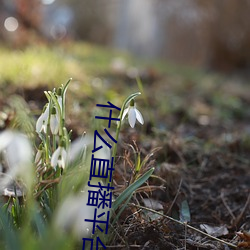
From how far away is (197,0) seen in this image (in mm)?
7879

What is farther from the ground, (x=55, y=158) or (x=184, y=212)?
(x=55, y=158)

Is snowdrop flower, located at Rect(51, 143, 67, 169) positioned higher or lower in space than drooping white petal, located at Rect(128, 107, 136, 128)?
lower

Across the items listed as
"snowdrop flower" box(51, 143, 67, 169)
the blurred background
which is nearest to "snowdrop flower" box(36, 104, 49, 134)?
"snowdrop flower" box(51, 143, 67, 169)

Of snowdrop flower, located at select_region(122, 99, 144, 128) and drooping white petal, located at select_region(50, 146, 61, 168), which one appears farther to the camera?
snowdrop flower, located at select_region(122, 99, 144, 128)

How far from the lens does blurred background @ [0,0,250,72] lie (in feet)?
21.7

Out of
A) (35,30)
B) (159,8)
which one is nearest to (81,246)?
(35,30)

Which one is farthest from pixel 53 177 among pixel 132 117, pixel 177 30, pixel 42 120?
pixel 177 30

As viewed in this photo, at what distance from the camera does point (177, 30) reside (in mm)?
9148

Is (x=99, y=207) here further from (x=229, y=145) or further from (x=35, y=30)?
(x=35, y=30)

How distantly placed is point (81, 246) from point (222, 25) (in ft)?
24.2

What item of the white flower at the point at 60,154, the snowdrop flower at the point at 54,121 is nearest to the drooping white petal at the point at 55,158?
the white flower at the point at 60,154

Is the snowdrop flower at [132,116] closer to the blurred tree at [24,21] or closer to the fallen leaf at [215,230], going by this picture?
the fallen leaf at [215,230]

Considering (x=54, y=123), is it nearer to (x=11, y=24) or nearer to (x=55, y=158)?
(x=55, y=158)

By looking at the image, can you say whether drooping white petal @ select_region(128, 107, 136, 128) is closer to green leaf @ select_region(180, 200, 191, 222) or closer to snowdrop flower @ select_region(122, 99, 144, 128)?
snowdrop flower @ select_region(122, 99, 144, 128)
